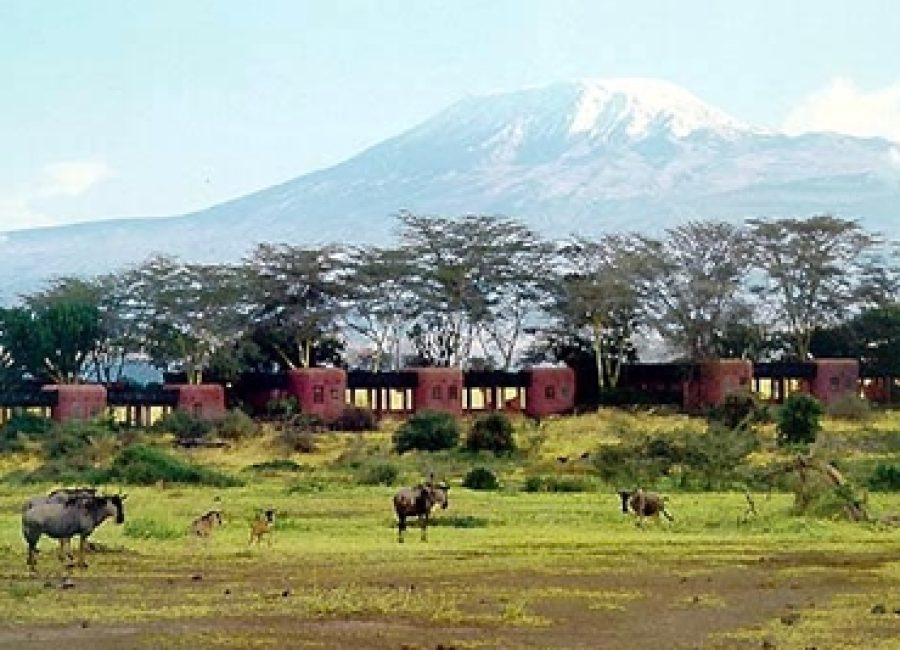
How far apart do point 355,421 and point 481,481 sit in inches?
1511

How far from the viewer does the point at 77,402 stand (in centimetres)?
8431

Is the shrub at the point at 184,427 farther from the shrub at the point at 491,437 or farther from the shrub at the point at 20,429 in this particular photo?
the shrub at the point at 491,437

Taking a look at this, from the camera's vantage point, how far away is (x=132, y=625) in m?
21.8

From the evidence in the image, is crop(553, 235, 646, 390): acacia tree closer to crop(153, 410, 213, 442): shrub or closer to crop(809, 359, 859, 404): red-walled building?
crop(809, 359, 859, 404): red-walled building

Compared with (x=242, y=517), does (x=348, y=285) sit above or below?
above

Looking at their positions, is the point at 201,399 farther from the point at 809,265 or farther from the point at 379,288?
the point at 809,265

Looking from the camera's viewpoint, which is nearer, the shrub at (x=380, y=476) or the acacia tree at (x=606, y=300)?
the shrub at (x=380, y=476)

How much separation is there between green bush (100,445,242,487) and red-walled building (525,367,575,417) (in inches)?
1673

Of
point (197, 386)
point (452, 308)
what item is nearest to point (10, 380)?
point (197, 386)

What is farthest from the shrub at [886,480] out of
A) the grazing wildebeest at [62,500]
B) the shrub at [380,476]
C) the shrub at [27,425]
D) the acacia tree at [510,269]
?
the acacia tree at [510,269]

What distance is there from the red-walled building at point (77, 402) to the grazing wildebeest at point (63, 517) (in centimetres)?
5520

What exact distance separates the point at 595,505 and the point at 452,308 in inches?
2500

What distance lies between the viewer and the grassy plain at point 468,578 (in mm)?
21266

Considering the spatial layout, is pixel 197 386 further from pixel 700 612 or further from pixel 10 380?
pixel 700 612
